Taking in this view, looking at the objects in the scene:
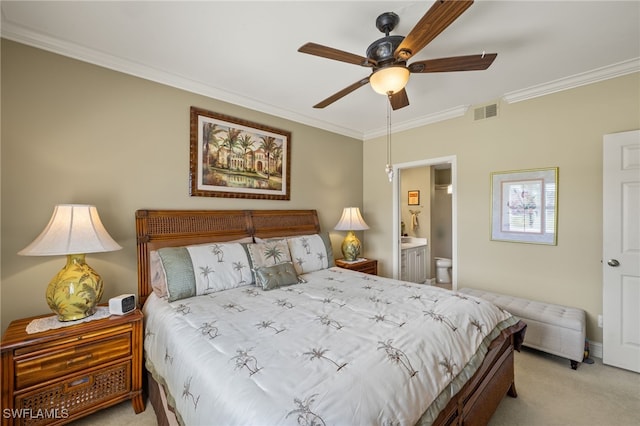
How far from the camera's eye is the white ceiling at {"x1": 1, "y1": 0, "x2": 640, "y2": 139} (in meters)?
1.78

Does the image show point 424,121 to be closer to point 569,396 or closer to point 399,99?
point 399,99

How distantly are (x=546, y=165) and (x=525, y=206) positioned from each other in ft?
1.52

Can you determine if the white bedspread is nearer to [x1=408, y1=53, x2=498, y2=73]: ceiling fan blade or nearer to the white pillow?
the white pillow

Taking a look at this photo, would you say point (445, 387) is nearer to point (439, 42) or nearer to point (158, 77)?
point (439, 42)

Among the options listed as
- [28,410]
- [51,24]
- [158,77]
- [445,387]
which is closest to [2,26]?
[51,24]

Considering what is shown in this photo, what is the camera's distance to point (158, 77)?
2547mm

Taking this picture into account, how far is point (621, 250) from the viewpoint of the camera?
2441mm

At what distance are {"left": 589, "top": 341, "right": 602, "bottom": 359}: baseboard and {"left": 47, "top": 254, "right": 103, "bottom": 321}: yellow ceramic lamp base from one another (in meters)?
4.27

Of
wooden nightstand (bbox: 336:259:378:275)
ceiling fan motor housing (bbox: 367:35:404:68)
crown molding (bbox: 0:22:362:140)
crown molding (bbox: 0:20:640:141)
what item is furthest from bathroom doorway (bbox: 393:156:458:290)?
ceiling fan motor housing (bbox: 367:35:404:68)

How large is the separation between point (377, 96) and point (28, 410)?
12.2 feet

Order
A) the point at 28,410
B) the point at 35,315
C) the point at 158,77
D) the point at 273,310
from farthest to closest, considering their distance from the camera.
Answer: the point at 158,77
the point at 35,315
the point at 273,310
the point at 28,410

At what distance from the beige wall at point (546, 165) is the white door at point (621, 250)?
12cm

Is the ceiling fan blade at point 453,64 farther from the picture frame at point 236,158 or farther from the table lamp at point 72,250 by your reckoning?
the table lamp at point 72,250

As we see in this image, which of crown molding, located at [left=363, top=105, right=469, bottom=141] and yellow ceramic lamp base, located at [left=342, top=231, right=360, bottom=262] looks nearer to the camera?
crown molding, located at [left=363, top=105, right=469, bottom=141]
